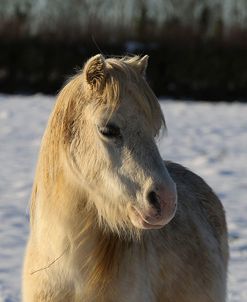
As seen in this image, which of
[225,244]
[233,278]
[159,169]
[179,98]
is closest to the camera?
[159,169]

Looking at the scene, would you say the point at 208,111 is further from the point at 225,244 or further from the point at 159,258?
the point at 159,258

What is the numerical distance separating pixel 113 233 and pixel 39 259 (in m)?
0.32

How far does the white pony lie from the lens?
2723 millimetres

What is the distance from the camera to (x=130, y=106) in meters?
2.77

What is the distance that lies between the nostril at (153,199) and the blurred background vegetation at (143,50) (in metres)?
16.6

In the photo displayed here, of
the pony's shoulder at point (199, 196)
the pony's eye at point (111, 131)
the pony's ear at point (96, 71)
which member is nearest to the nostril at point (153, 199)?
the pony's eye at point (111, 131)

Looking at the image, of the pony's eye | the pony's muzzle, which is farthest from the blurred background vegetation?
the pony's muzzle

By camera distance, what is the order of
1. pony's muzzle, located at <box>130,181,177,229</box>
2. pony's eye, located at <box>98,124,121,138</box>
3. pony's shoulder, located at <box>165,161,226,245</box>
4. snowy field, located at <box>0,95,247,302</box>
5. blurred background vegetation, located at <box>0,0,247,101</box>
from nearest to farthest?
pony's muzzle, located at <box>130,181,177,229</box> → pony's eye, located at <box>98,124,121,138</box> → pony's shoulder, located at <box>165,161,226,245</box> → snowy field, located at <box>0,95,247,302</box> → blurred background vegetation, located at <box>0,0,247,101</box>

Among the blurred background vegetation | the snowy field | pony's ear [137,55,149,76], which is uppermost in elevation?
pony's ear [137,55,149,76]

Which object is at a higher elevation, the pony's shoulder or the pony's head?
the pony's head

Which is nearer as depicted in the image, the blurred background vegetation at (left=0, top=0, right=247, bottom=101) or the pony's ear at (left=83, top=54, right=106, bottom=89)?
the pony's ear at (left=83, top=54, right=106, bottom=89)

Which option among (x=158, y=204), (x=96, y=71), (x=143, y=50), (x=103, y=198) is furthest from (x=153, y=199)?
(x=143, y=50)

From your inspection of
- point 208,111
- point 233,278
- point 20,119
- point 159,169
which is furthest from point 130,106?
point 208,111

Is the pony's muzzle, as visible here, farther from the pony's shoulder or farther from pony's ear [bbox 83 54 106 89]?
the pony's shoulder
